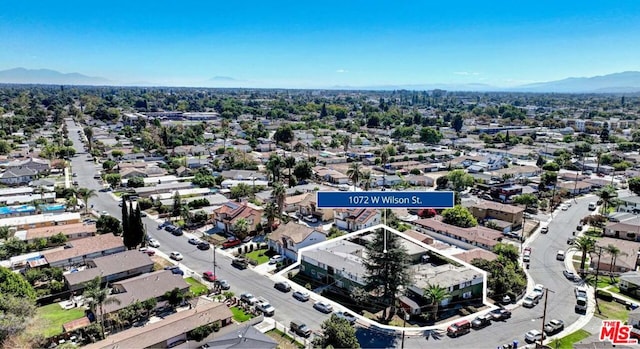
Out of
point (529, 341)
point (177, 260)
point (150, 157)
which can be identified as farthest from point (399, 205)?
point (150, 157)

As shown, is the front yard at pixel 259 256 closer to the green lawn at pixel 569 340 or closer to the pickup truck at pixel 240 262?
the pickup truck at pixel 240 262

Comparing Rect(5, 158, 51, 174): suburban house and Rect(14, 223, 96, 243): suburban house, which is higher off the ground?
Rect(5, 158, 51, 174): suburban house

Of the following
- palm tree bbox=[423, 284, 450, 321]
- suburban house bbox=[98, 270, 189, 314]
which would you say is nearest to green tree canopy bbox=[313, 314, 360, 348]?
palm tree bbox=[423, 284, 450, 321]

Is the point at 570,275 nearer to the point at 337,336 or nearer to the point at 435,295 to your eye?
the point at 435,295

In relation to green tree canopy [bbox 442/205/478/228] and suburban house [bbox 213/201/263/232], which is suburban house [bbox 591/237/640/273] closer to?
green tree canopy [bbox 442/205/478/228]

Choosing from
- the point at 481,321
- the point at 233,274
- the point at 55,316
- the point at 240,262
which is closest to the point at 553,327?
the point at 481,321

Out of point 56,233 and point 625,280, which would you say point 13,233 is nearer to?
point 56,233
